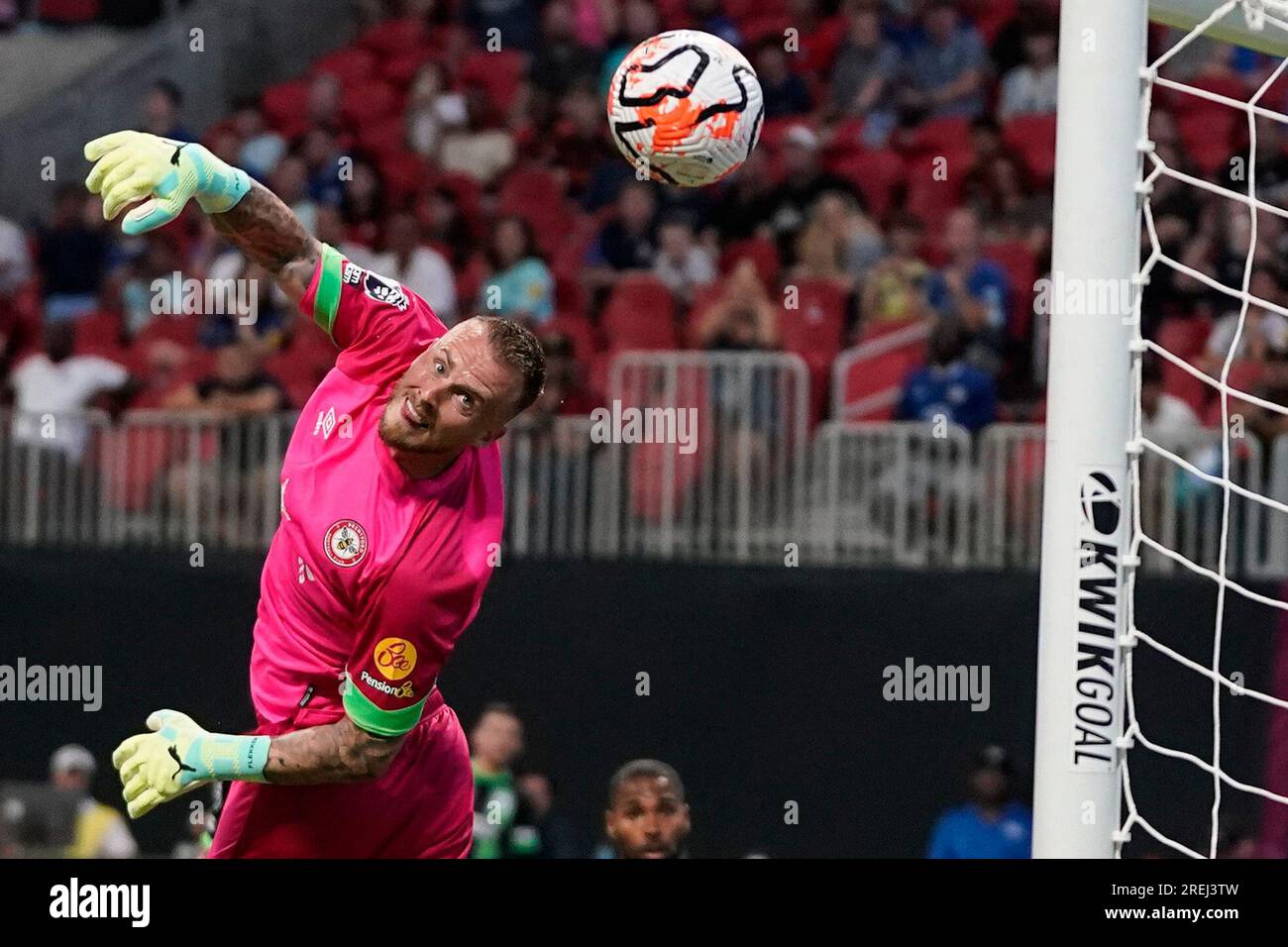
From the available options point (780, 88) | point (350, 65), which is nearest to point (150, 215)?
point (780, 88)

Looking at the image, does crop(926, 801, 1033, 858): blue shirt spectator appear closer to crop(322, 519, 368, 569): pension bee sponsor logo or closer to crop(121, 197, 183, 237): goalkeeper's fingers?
crop(322, 519, 368, 569): pension bee sponsor logo

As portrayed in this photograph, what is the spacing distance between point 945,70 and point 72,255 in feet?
14.9

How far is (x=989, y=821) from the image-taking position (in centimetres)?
816

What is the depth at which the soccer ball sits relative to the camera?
483cm

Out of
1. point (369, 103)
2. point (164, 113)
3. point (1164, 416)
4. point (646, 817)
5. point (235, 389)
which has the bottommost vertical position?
point (646, 817)

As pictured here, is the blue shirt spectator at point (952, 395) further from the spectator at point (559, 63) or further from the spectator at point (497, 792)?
the spectator at point (559, 63)

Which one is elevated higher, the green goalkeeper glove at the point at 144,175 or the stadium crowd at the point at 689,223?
the stadium crowd at the point at 689,223

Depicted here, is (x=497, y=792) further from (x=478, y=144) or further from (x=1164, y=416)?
(x=478, y=144)

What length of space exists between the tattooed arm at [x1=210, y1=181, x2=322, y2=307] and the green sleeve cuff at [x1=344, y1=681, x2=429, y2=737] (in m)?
0.93

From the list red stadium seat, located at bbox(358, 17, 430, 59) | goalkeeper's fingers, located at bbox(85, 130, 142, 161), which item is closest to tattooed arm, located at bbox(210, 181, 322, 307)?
goalkeeper's fingers, located at bbox(85, 130, 142, 161)

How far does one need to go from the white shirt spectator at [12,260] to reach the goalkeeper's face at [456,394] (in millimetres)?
6499

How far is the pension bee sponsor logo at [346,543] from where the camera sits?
4371 millimetres

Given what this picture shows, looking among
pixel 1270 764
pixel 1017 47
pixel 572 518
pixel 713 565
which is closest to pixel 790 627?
pixel 713 565

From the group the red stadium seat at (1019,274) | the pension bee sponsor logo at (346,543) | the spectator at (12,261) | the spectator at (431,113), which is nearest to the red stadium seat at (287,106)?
the spectator at (431,113)
